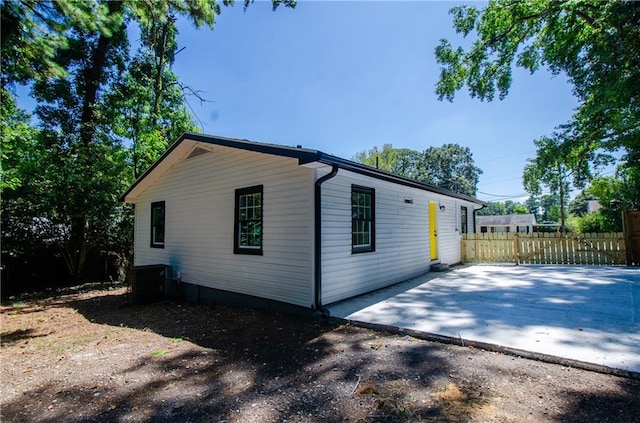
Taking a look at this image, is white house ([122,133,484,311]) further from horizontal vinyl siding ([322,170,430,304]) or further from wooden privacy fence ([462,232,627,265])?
wooden privacy fence ([462,232,627,265])

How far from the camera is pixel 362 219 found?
21.7 ft

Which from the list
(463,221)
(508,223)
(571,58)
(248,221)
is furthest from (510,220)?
(248,221)

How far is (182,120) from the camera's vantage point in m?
16.3

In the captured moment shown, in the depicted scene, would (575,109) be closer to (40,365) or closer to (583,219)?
(583,219)

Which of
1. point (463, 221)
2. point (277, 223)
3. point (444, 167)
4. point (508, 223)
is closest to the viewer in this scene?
point (277, 223)

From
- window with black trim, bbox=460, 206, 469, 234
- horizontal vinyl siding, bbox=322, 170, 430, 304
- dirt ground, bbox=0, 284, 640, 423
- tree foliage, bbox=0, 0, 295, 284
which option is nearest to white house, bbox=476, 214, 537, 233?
window with black trim, bbox=460, 206, 469, 234

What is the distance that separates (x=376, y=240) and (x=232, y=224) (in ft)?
10.4

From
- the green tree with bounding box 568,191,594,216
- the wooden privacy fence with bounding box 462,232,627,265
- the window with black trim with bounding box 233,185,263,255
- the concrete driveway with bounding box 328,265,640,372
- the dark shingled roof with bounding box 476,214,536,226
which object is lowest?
the concrete driveway with bounding box 328,265,640,372

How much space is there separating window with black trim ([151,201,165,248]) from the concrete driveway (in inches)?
236

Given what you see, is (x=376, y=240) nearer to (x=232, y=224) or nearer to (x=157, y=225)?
(x=232, y=224)

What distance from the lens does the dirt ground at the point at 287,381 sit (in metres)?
2.50

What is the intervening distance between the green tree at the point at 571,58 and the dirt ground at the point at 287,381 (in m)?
10.5

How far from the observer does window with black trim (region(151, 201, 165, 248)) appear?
897cm

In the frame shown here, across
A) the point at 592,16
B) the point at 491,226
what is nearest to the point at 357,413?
the point at 592,16
